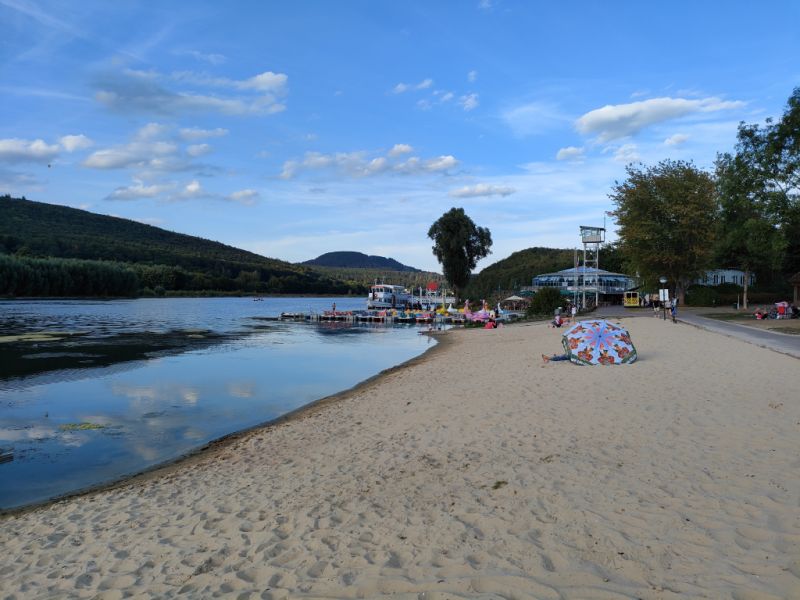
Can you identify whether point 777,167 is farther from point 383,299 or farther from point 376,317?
point 383,299

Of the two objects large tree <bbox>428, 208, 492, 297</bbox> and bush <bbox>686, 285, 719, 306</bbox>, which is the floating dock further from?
bush <bbox>686, 285, 719, 306</bbox>

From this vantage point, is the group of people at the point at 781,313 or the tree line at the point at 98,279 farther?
the tree line at the point at 98,279

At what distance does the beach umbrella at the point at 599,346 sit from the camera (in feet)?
47.1

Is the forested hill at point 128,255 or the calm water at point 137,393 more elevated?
the forested hill at point 128,255

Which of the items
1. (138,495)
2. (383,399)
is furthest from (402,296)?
(138,495)

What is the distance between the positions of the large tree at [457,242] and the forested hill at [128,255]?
64.9 m

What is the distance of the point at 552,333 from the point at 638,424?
1886 centimetres

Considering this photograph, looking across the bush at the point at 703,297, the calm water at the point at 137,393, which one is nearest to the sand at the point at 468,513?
the calm water at the point at 137,393

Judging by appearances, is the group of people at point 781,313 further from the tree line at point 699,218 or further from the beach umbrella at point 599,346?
the beach umbrella at point 599,346

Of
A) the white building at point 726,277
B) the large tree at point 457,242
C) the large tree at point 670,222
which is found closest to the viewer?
the large tree at point 670,222

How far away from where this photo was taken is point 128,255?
12656 cm

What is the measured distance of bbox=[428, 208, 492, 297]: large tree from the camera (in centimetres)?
6912

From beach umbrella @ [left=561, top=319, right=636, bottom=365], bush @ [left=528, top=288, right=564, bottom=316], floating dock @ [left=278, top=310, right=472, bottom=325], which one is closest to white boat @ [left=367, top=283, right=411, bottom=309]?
floating dock @ [left=278, top=310, right=472, bottom=325]

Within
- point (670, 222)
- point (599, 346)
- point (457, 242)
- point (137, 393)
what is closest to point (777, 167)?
point (670, 222)
